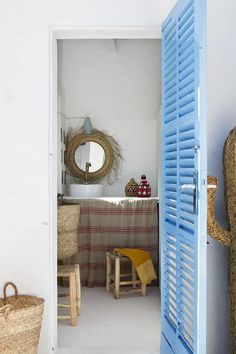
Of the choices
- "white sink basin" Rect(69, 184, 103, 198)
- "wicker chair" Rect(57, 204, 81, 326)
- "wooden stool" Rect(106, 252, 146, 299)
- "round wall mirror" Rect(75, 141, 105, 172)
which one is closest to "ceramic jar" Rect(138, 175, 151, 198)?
"white sink basin" Rect(69, 184, 103, 198)

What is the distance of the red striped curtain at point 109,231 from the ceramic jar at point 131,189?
27cm

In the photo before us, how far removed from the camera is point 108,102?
233 inches

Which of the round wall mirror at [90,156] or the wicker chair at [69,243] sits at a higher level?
the round wall mirror at [90,156]

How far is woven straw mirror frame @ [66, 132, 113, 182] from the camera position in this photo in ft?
19.2

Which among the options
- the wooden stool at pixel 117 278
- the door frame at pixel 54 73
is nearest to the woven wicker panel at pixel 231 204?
the door frame at pixel 54 73

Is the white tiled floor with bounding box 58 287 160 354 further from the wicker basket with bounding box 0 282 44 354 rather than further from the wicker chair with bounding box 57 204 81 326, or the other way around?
the wicker basket with bounding box 0 282 44 354

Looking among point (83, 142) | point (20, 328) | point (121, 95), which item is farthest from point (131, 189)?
point (20, 328)

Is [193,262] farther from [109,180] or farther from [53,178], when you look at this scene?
[109,180]

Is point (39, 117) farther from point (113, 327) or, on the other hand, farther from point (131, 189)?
point (131, 189)

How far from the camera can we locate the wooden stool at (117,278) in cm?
496

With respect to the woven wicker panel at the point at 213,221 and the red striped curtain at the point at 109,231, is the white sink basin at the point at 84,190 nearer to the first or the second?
the red striped curtain at the point at 109,231

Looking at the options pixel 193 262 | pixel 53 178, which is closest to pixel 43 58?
pixel 53 178

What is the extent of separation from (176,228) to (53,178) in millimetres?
890

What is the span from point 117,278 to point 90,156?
5.28 feet
